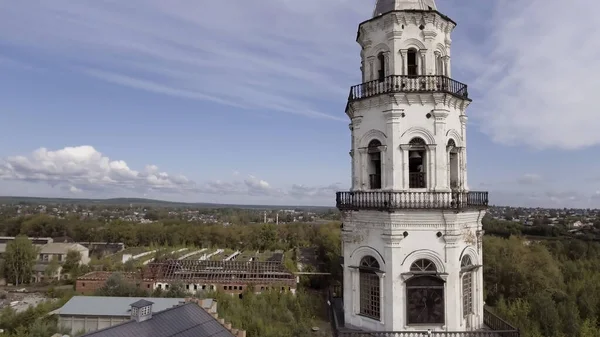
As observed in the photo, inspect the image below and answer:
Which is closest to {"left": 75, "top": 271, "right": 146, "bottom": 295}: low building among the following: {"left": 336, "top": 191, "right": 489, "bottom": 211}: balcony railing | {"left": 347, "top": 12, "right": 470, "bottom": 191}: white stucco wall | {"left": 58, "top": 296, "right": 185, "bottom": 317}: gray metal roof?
{"left": 58, "top": 296, "right": 185, "bottom": 317}: gray metal roof

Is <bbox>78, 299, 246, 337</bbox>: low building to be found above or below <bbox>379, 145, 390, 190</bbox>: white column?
below

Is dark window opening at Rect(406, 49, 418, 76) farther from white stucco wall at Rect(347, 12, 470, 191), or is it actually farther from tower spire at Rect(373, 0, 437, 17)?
tower spire at Rect(373, 0, 437, 17)

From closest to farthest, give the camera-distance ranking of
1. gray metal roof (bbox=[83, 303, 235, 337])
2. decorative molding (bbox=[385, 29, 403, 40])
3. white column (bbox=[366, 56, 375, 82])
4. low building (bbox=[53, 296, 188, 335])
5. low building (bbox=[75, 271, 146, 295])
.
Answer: decorative molding (bbox=[385, 29, 403, 40]) < white column (bbox=[366, 56, 375, 82]) < gray metal roof (bbox=[83, 303, 235, 337]) < low building (bbox=[53, 296, 188, 335]) < low building (bbox=[75, 271, 146, 295])

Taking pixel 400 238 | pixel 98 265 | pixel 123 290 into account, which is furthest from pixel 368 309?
pixel 98 265

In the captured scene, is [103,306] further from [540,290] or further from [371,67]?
[540,290]

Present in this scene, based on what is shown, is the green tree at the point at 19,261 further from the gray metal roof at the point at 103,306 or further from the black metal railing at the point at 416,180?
the black metal railing at the point at 416,180

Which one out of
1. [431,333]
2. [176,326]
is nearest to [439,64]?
[431,333]

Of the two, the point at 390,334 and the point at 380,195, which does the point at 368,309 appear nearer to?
the point at 390,334
